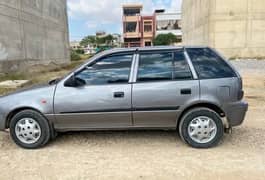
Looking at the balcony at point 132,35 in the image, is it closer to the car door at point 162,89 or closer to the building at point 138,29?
the building at point 138,29

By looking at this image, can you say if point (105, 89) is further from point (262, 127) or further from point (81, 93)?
point (262, 127)

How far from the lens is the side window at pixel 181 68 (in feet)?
13.0

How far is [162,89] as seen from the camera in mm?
3896

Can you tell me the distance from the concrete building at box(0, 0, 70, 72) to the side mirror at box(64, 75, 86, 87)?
10397 mm

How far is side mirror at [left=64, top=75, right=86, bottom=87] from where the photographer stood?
156 inches

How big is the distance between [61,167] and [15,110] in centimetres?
132

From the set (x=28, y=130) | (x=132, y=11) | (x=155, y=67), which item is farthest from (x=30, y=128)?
(x=132, y=11)

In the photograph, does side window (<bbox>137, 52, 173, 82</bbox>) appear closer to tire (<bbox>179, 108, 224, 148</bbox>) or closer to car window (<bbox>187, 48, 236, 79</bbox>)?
car window (<bbox>187, 48, 236, 79</bbox>)

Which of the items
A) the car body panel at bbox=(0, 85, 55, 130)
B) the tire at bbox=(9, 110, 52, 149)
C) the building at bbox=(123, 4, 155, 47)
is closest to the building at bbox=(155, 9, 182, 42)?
the building at bbox=(123, 4, 155, 47)

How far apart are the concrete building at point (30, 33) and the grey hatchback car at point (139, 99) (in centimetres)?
1018

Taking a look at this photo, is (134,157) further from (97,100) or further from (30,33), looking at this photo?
(30,33)

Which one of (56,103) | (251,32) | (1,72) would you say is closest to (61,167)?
(56,103)

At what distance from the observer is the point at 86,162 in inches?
139

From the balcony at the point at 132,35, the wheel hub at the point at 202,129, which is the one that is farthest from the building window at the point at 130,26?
the wheel hub at the point at 202,129
